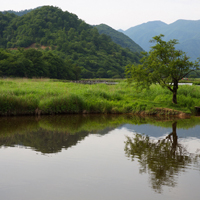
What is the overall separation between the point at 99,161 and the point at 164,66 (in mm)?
13864

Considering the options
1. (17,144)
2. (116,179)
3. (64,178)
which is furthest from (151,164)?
(17,144)

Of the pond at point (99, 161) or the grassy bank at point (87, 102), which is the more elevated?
the grassy bank at point (87, 102)

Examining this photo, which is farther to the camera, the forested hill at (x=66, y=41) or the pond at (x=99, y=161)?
the forested hill at (x=66, y=41)

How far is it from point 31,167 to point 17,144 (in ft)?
11.4

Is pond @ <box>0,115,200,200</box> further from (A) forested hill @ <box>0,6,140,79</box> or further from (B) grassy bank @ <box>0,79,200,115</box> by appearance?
(A) forested hill @ <box>0,6,140,79</box>

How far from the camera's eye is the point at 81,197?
7250mm

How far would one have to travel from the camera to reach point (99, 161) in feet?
33.6

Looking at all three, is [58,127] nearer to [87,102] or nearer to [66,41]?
[87,102]

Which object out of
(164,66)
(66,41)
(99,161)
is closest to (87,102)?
(164,66)

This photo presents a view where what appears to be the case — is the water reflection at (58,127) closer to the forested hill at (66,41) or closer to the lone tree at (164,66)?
the lone tree at (164,66)

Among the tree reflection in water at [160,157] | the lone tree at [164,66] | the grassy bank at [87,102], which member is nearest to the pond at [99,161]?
the tree reflection in water at [160,157]

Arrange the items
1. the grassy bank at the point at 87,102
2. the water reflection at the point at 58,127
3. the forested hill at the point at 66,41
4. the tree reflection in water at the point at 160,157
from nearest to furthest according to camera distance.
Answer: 1. the tree reflection in water at the point at 160,157
2. the water reflection at the point at 58,127
3. the grassy bank at the point at 87,102
4. the forested hill at the point at 66,41

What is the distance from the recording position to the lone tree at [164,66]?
21953mm

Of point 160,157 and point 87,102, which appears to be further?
point 87,102
